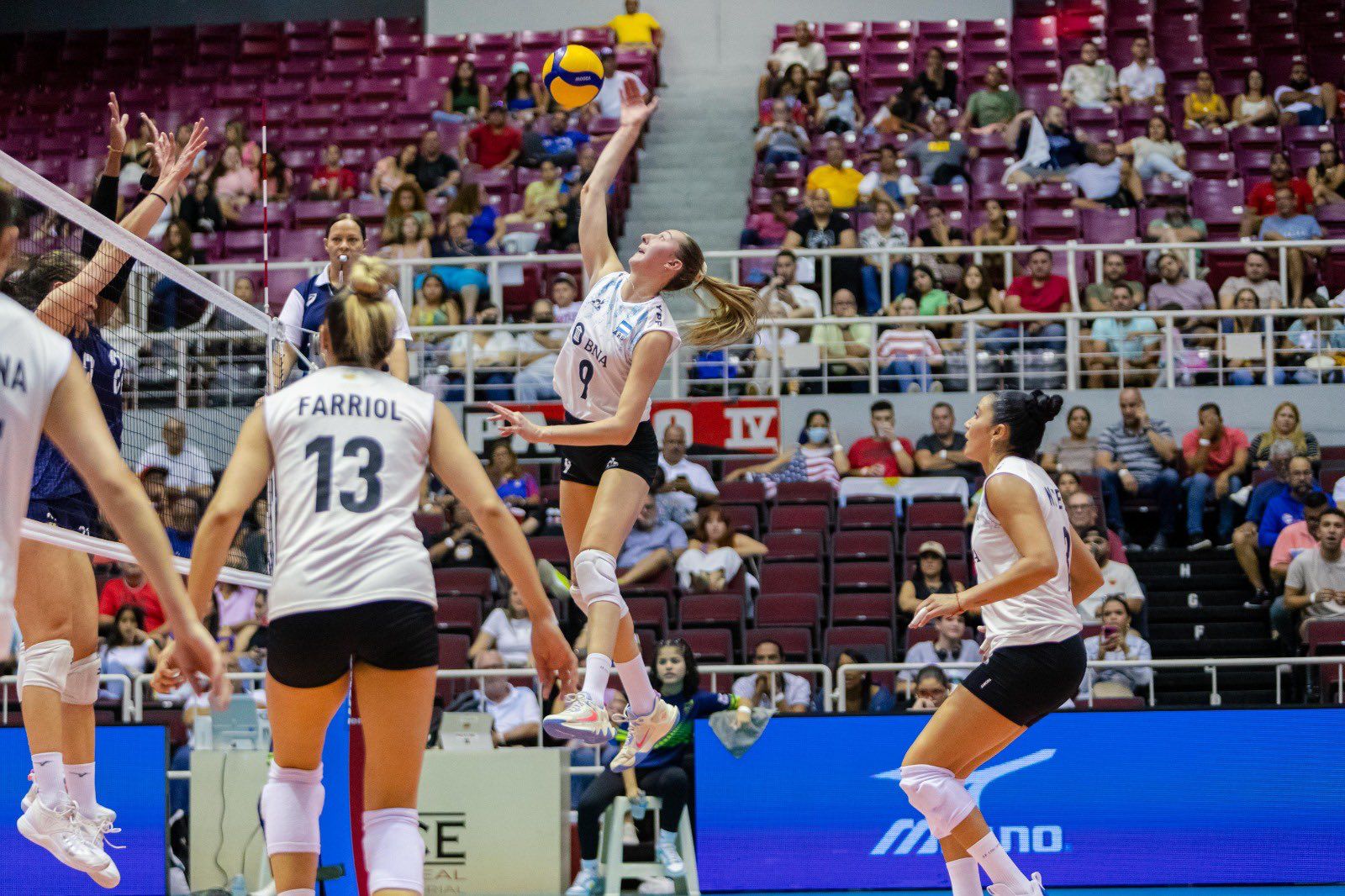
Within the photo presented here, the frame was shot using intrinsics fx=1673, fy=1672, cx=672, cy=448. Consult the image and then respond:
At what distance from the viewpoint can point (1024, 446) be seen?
21.1 feet

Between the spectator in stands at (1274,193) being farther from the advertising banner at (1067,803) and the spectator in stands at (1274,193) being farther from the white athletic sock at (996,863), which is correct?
the white athletic sock at (996,863)

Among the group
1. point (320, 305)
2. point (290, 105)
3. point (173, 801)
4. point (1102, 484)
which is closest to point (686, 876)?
point (173, 801)

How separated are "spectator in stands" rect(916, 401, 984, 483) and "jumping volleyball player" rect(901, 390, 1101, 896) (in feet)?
24.0

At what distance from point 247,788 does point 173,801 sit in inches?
37.7

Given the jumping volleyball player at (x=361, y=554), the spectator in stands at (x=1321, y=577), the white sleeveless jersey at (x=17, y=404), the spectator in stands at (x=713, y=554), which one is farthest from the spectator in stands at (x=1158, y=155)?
the white sleeveless jersey at (x=17, y=404)

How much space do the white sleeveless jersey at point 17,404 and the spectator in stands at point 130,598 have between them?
30.2 feet

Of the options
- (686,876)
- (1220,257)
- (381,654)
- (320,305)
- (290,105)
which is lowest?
(686,876)

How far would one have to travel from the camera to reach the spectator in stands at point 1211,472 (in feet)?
44.1

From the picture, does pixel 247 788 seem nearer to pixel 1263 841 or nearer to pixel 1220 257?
pixel 1263 841

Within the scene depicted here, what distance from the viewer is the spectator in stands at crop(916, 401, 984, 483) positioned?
1371cm

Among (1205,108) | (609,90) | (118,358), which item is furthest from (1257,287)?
(118,358)

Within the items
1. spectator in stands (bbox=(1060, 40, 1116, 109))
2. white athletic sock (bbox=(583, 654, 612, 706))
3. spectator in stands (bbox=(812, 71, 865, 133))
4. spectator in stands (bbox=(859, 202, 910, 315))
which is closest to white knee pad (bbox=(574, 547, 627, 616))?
white athletic sock (bbox=(583, 654, 612, 706))

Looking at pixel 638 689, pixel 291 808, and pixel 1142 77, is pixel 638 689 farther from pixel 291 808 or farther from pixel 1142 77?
pixel 1142 77

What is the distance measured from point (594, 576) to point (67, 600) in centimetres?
196
